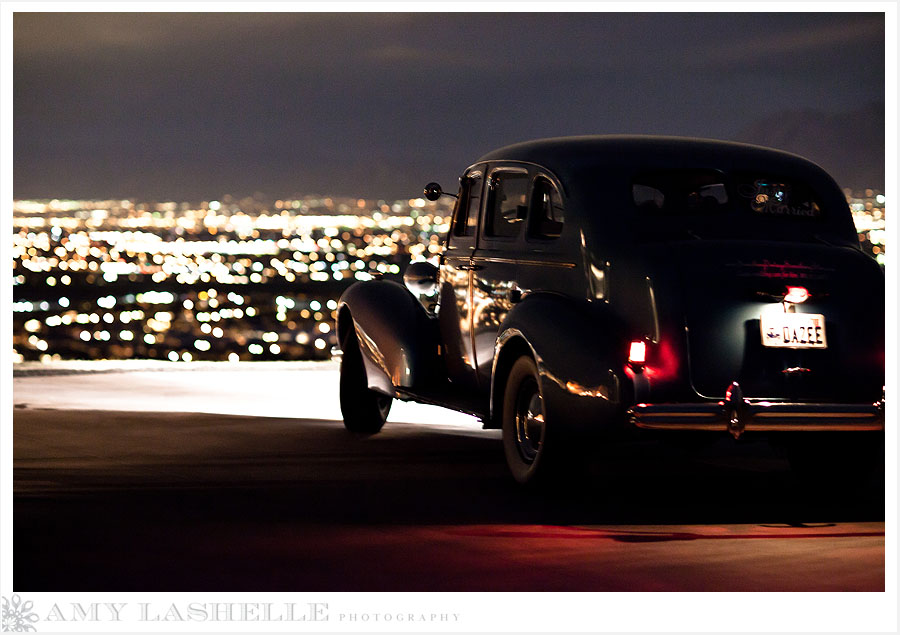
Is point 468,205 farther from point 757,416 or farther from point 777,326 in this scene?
point 757,416

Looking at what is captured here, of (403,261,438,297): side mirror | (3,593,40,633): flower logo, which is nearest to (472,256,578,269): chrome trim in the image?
(403,261,438,297): side mirror

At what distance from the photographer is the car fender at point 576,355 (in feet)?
23.6

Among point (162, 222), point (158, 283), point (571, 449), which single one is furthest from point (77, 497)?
point (158, 283)

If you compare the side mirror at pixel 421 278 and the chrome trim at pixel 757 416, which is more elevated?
the side mirror at pixel 421 278

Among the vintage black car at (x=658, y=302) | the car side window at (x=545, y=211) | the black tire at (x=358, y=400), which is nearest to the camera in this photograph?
the vintage black car at (x=658, y=302)

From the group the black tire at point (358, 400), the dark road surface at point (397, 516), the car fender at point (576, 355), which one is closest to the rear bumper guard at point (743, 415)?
the car fender at point (576, 355)

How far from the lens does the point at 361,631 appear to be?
5094 millimetres

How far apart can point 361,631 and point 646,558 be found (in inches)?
60.7

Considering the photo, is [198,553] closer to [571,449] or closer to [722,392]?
[571,449]

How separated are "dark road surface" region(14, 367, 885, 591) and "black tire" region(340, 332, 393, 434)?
134 millimetres

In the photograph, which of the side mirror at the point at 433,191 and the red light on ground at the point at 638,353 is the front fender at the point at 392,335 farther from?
the red light on ground at the point at 638,353

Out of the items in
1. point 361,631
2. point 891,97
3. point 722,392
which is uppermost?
point 891,97

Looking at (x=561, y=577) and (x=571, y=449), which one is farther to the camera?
(x=571, y=449)

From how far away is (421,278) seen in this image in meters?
10.0
